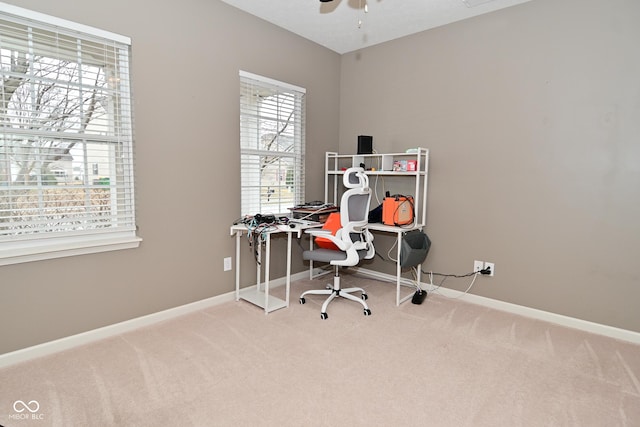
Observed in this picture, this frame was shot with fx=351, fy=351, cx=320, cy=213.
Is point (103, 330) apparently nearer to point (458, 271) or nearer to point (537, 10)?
point (458, 271)

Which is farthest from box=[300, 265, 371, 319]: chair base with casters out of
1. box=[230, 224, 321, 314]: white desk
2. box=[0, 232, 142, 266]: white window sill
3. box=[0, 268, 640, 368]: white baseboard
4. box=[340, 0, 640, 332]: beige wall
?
box=[0, 232, 142, 266]: white window sill

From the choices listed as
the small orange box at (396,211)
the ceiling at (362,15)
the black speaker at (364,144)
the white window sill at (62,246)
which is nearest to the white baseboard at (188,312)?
the white window sill at (62,246)

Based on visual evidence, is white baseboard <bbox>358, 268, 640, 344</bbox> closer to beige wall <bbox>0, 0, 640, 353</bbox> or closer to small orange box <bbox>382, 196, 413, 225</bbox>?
beige wall <bbox>0, 0, 640, 353</bbox>

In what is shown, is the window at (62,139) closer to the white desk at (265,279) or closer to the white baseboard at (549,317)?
the white desk at (265,279)

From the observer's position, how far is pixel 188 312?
9.89 ft

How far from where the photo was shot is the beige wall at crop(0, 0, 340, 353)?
7.51 feet

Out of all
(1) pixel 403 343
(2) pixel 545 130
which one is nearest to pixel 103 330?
(1) pixel 403 343

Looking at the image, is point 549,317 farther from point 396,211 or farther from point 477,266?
point 396,211

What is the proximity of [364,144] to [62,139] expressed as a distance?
267 cm

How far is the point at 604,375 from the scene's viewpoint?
7.13 ft

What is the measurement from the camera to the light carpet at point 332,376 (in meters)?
1.78

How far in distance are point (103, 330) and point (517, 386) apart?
2770 millimetres

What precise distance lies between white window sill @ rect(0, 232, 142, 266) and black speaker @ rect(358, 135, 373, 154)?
7.65 feet

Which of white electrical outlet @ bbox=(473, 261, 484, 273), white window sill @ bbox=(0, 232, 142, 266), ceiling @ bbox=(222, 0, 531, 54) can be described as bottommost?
white electrical outlet @ bbox=(473, 261, 484, 273)
